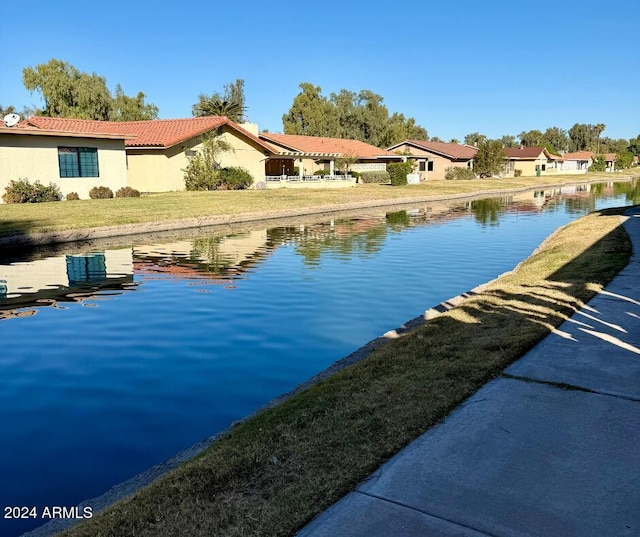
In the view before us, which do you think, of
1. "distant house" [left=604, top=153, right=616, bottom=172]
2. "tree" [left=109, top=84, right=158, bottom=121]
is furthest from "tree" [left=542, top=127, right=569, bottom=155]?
"tree" [left=109, top=84, right=158, bottom=121]

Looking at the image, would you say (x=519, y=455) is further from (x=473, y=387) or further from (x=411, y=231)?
(x=411, y=231)

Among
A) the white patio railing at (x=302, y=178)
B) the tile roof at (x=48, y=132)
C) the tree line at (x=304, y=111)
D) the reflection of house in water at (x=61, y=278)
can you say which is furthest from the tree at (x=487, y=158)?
the reflection of house in water at (x=61, y=278)

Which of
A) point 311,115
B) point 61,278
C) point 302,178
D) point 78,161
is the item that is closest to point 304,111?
point 311,115

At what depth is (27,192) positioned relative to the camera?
3048 centimetres

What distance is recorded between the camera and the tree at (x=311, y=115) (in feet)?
329

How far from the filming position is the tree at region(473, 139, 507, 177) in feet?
248

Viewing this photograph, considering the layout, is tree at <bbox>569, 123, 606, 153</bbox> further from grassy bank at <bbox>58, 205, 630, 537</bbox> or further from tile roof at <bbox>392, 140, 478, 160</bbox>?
grassy bank at <bbox>58, 205, 630, 537</bbox>

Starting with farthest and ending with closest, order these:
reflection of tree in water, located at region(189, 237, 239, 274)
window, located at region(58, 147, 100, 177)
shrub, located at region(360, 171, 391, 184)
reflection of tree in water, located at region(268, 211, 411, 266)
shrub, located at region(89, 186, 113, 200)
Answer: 1. shrub, located at region(360, 171, 391, 184)
2. shrub, located at region(89, 186, 113, 200)
3. window, located at region(58, 147, 100, 177)
4. reflection of tree in water, located at region(268, 211, 411, 266)
5. reflection of tree in water, located at region(189, 237, 239, 274)

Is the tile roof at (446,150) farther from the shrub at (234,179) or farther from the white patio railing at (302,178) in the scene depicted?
the shrub at (234,179)

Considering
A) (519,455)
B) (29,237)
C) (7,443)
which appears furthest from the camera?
(29,237)

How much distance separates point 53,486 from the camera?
18.0 ft

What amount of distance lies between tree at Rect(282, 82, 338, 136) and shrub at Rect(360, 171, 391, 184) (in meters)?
40.0

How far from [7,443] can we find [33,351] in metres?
3.41

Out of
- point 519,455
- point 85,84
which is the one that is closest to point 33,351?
point 519,455
